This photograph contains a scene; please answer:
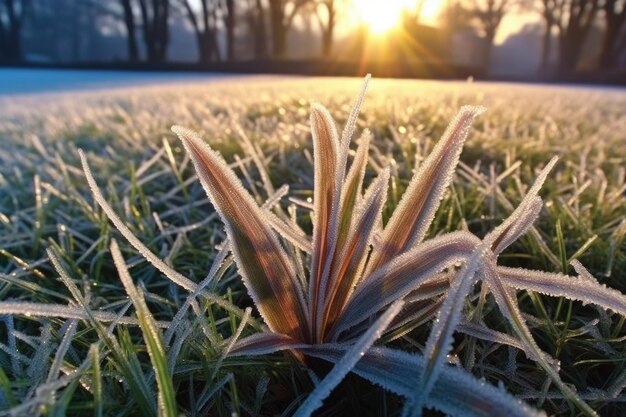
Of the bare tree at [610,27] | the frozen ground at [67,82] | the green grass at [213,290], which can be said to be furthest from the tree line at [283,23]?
the green grass at [213,290]

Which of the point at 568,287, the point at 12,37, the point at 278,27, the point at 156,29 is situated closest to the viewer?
the point at 568,287

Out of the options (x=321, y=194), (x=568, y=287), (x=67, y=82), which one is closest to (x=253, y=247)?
(x=321, y=194)

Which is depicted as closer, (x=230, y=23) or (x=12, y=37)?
(x=12, y=37)

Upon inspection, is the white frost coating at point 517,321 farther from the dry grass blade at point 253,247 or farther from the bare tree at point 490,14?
the bare tree at point 490,14

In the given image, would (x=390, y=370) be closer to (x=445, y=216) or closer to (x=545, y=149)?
(x=445, y=216)

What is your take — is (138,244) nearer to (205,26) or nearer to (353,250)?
(353,250)

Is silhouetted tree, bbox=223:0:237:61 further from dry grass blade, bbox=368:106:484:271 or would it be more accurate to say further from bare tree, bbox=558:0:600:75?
dry grass blade, bbox=368:106:484:271

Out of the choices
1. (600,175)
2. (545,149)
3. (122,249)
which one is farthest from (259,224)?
(545,149)
